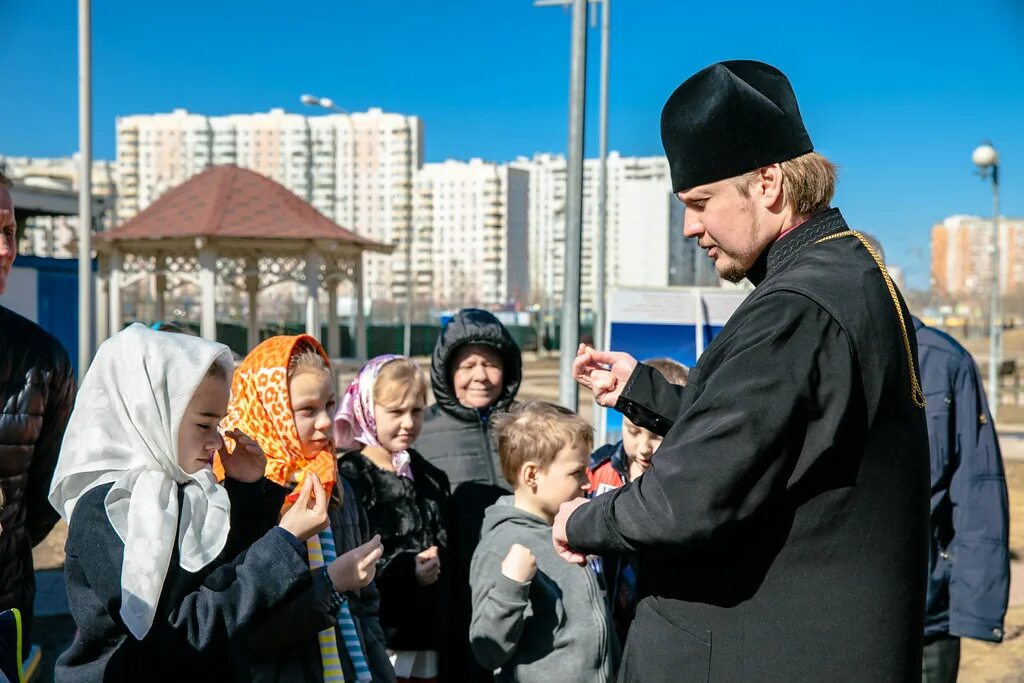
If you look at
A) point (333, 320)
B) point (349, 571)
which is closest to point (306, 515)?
point (349, 571)

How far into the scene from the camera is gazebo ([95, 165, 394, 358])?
60.4 feet

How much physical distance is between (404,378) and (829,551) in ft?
7.08

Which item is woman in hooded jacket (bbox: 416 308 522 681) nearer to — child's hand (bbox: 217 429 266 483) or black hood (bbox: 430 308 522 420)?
black hood (bbox: 430 308 522 420)

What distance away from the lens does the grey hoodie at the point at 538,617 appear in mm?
2914

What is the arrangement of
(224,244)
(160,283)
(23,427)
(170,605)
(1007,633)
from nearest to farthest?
(170,605) < (23,427) < (1007,633) < (224,244) < (160,283)

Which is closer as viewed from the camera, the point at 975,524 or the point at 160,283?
the point at 975,524

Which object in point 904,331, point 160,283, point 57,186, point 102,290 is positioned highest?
point 57,186

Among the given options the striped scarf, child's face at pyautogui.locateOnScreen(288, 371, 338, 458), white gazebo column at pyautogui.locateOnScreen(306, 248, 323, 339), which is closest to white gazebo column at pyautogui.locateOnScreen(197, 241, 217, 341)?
white gazebo column at pyautogui.locateOnScreen(306, 248, 323, 339)

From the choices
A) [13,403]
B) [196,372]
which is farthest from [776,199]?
[13,403]

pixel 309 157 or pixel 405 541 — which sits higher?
pixel 309 157

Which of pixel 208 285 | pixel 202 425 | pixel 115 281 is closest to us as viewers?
pixel 202 425

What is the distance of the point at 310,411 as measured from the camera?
3129 mm

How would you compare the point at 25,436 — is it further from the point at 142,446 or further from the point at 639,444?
the point at 639,444

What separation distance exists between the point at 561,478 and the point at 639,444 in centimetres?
62
